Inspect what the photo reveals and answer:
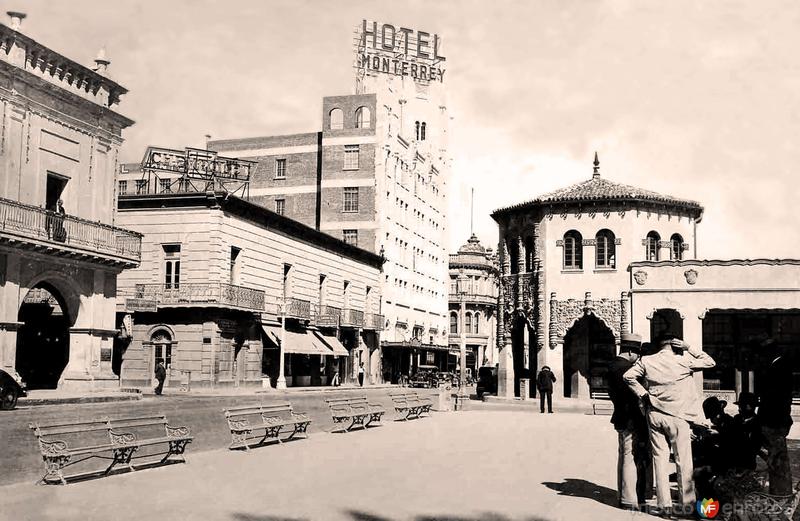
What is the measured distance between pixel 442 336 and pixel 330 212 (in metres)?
21.2

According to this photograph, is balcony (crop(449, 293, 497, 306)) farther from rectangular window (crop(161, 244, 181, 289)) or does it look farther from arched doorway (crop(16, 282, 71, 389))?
arched doorway (crop(16, 282, 71, 389))

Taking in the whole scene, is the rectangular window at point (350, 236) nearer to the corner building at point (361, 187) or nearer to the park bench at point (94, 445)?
the corner building at point (361, 187)

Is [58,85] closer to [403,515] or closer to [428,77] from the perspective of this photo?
[403,515]

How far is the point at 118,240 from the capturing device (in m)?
31.2

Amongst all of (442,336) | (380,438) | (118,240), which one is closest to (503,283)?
(118,240)

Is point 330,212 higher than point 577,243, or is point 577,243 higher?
point 330,212

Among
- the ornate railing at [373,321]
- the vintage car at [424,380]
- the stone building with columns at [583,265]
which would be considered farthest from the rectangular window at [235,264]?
the vintage car at [424,380]

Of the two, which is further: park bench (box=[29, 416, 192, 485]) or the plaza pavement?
park bench (box=[29, 416, 192, 485])

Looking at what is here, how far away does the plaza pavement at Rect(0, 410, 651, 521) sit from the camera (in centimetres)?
840

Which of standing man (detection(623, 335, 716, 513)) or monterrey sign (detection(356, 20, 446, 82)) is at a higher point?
monterrey sign (detection(356, 20, 446, 82))

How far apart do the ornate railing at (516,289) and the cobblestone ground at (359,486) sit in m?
19.5

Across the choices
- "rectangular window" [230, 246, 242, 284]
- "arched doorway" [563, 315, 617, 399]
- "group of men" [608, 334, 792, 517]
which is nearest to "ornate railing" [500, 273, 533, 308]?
"arched doorway" [563, 315, 617, 399]

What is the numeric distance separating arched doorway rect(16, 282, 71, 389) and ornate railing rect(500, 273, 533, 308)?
59.1ft

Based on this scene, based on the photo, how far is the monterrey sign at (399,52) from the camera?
251ft
